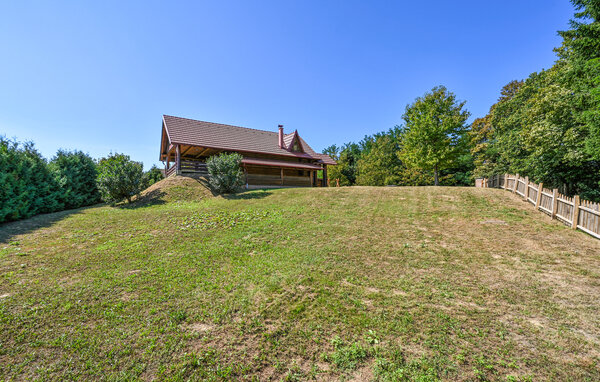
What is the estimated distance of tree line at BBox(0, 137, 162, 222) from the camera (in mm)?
12055

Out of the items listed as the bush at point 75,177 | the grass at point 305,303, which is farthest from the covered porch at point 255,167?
the grass at point 305,303

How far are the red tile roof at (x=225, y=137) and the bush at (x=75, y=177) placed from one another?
20.5 feet

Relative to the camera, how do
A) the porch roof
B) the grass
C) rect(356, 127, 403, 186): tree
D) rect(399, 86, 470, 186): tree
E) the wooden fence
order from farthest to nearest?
rect(356, 127, 403, 186): tree, rect(399, 86, 470, 186): tree, the porch roof, the wooden fence, the grass

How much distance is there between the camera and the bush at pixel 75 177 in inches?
618

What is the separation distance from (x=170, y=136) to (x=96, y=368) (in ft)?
64.9

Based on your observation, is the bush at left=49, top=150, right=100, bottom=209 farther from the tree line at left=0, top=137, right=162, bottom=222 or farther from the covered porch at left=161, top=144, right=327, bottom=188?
the covered porch at left=161, top=144, right=327, bottom=188

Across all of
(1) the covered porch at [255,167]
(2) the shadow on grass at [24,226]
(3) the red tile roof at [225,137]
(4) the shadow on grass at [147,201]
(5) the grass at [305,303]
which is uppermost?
(3) the red tile roof at [225,137]

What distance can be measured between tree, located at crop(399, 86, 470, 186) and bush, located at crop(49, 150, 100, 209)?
30468mm

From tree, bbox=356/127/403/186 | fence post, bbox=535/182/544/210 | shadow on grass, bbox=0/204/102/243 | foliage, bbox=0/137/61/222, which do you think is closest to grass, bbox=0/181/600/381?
shadow on grass, bbox=0/204/102/243

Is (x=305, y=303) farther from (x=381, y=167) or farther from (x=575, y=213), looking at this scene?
(x=381, y=167)

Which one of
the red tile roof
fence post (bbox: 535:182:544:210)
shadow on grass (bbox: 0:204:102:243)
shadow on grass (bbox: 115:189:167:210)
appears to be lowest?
shadow on grass (bbox: 0:204:102:243)

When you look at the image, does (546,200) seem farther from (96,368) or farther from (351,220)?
(96,368)

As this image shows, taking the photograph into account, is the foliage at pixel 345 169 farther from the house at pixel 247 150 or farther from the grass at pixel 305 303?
the grass at pixel 305 303

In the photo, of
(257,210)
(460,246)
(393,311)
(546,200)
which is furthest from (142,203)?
(546,200)
